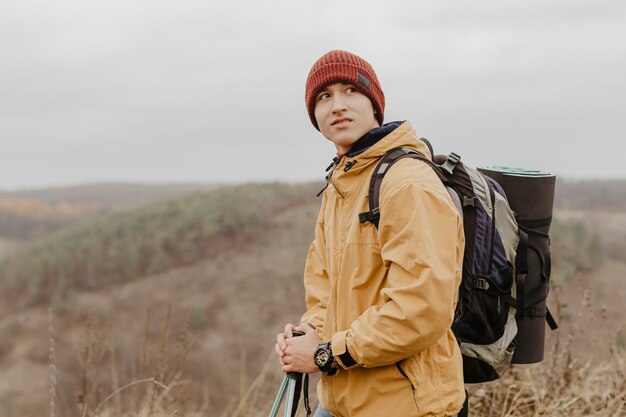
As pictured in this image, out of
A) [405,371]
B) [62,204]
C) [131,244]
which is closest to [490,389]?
[405,371]

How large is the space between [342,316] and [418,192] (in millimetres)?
442

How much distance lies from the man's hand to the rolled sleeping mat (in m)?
0.69

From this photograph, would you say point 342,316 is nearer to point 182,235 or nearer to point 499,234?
point 499,234

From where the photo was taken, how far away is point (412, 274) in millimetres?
1465

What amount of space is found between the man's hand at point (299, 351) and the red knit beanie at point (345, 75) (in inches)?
30.3

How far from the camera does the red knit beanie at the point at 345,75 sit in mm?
1818

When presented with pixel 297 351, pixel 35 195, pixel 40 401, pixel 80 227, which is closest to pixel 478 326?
pixel 297 351

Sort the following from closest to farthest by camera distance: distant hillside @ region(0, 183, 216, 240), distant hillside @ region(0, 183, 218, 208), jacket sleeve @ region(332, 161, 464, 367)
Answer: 1. jacket sleeve @ region(332, 161, 464, 367)
2. distant hillside @ region(0, 183, 216, 240)
3. distant hillside @ region(0, 183, 218, 208)

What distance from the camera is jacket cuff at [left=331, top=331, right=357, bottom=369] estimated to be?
1567mm

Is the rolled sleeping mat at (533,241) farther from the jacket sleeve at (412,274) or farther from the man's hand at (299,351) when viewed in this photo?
the man's hand at (299,351)

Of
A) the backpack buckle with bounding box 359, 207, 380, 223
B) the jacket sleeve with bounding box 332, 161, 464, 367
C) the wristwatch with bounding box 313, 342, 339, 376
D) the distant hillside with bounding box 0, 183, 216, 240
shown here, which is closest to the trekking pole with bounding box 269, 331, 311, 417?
the wristwatch with bounding box 313, 342, 339, 376

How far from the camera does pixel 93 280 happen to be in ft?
88.4

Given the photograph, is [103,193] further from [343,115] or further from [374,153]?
[374,153]

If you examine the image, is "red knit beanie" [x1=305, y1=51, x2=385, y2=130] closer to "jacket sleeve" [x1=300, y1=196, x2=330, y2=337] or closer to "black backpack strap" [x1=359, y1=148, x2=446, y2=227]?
"black backpack strap" [x1=359, y1=148, x2=446, y2=227]
